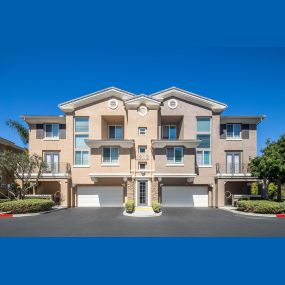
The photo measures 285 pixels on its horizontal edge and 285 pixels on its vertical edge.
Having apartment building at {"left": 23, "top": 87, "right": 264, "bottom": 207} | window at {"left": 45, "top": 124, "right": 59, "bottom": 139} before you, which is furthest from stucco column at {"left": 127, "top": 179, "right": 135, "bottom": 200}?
window at {"left": 45, "top": 124, "right": 59, "bottom": 139}

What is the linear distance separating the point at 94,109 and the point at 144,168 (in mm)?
6891

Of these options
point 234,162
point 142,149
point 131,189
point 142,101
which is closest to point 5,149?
point 131,189

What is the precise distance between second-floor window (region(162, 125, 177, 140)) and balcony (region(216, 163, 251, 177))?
4857mm

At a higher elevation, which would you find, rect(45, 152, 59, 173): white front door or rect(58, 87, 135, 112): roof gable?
rect(58, 87, 135, 112): roof gable

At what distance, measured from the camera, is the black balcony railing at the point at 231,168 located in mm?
21578

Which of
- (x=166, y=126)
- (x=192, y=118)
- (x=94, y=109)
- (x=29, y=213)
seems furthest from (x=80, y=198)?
(x=192, y=118)

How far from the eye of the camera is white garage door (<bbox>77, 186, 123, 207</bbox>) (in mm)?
21469

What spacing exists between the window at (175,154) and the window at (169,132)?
9.01 ft

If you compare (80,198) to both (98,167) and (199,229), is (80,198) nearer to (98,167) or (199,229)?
(98,167)

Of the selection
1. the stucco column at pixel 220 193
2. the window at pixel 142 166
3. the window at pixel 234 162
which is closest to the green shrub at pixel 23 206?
the window at pixel 142 166

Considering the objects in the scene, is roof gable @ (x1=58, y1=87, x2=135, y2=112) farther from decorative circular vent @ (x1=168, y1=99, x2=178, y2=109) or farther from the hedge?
the hedge

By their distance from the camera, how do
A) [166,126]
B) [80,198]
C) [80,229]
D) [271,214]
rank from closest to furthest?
[80,229] < [271,214] < [80,198] < [166,126]

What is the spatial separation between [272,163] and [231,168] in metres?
4.75

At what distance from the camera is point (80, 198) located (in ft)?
71.3
